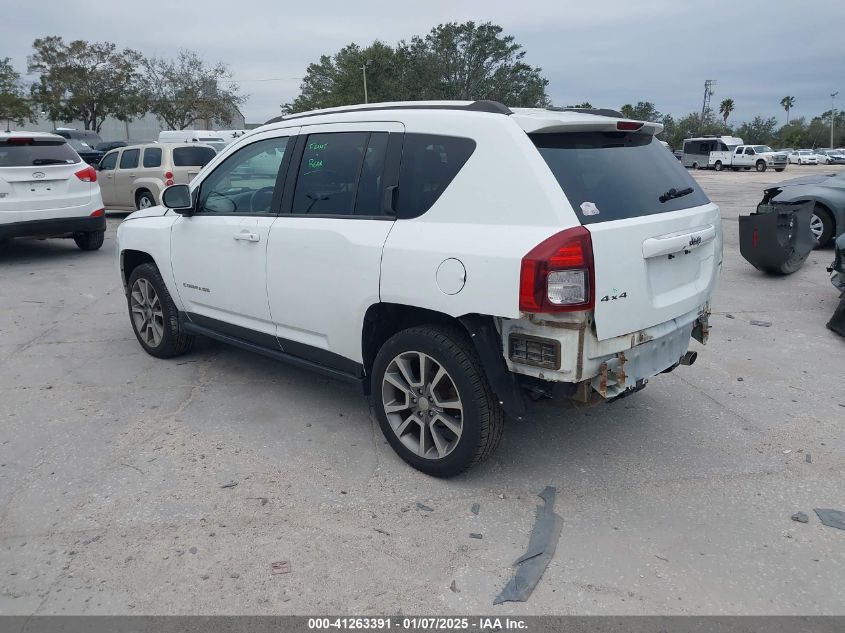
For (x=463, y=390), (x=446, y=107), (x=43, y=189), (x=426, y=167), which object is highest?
(x=446, y=107)

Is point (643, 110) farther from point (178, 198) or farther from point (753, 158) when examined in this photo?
point (178, 198)

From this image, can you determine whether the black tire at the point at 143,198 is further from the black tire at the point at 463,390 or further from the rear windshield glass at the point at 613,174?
the rear windshield glass at the point at 613,174

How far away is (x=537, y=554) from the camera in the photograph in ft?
9.86

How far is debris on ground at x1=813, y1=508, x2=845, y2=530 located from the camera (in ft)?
10.5

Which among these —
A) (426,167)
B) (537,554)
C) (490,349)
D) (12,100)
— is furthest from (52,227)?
(12,100)

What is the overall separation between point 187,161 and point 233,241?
10.7 meters

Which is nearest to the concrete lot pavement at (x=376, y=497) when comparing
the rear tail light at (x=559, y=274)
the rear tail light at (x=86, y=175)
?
the rear tail light at (x=559, y=274)

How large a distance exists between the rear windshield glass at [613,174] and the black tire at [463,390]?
34.2 inches

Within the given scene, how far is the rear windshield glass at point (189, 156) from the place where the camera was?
14094 mm

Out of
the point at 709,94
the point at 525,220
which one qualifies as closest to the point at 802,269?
the point at 525,220

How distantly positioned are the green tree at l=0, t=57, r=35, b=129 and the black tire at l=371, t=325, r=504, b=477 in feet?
153

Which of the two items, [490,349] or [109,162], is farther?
[109,162]

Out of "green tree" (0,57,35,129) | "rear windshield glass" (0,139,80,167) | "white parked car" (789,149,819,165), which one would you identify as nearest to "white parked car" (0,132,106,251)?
"rear windshield glass" (0,139,80,167)
